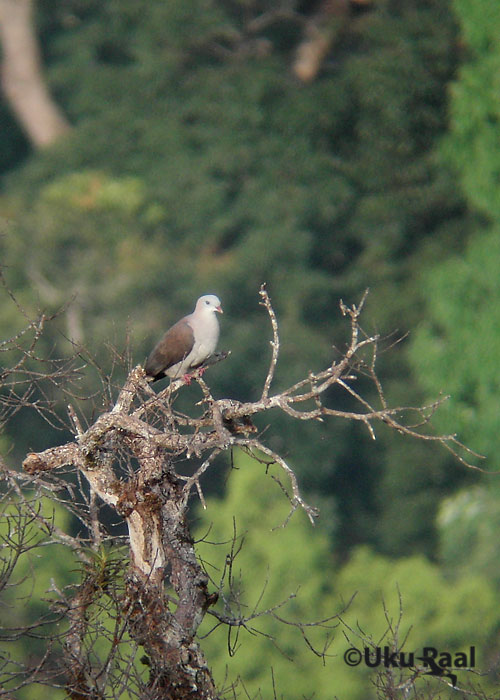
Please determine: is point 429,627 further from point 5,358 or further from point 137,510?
point 137,510

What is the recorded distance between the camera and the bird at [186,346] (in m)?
7.60

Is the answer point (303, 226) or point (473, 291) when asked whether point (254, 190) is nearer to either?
point (303, 226)

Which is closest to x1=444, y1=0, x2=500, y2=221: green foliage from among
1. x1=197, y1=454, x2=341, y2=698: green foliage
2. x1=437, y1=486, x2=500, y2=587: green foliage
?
x1=437, y1=486, x2=500, y2=587: green foliage

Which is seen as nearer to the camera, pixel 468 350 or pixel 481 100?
pixel 468 350

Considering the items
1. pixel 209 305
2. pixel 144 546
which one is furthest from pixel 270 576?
pixel 144 546

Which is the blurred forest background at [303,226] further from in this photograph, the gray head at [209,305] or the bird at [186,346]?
the bird at [186,346]

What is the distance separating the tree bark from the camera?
26.4 meters

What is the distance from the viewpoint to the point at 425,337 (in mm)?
20172

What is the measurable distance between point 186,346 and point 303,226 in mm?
15819

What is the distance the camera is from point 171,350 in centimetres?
770

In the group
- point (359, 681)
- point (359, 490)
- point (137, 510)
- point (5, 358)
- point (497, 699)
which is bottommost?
point (359, 490)

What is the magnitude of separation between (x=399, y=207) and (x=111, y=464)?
60.8 ft

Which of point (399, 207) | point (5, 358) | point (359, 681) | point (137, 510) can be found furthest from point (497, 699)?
point (399, 207)

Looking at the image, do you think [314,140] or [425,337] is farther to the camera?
[314,140]
